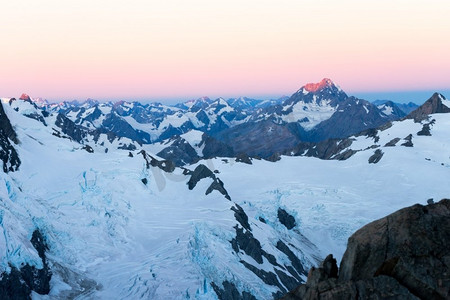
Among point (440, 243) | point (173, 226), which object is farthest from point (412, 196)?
point (440, 243)

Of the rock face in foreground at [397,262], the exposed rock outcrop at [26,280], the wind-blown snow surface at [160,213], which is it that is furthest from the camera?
the wind-blown snow surface at [160,213]

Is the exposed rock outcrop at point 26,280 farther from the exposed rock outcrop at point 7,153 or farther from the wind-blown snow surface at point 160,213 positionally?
the exposed rock outcrop at point 7,153

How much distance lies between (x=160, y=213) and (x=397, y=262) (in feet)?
165

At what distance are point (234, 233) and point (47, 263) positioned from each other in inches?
983

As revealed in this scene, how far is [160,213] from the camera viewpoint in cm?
6028

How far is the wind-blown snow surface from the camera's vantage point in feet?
135

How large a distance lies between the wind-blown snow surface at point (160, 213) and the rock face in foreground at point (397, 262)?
28.0 metres

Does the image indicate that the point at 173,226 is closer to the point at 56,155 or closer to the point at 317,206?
the point at 56,155

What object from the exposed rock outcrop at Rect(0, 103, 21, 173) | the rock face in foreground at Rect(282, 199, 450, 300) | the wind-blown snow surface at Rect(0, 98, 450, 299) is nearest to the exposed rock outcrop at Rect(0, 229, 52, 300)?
the wind-blown snow surface at Rect(0, 98, 450, 299)

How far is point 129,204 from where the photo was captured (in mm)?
59406

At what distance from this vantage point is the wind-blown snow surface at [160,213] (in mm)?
41031

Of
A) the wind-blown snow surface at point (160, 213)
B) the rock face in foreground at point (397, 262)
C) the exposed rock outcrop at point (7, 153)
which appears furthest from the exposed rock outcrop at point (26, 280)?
the rock face in foreground at point (397, 262)

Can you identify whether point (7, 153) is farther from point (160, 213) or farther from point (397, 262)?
point (397, 262)

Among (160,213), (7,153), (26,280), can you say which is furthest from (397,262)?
(7,153)
